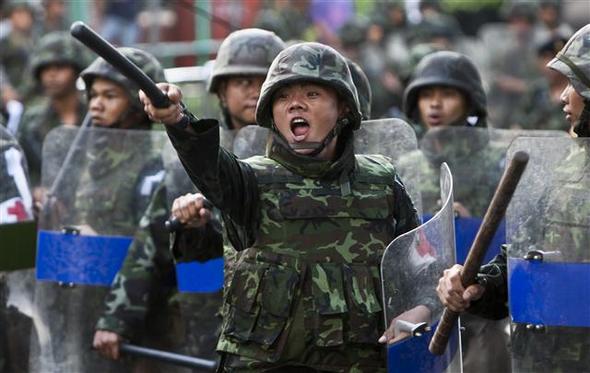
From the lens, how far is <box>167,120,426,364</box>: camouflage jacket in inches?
269

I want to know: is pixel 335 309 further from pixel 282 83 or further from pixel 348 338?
pixel 282 83

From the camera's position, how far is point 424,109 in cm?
1040

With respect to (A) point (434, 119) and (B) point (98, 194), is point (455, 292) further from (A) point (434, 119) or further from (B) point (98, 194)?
(A) point (434, 119)

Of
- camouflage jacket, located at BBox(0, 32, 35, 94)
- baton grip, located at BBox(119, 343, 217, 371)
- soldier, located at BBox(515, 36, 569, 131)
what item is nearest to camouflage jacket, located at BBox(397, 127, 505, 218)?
baton grip, located at BBox(119, 343, 217, 371)

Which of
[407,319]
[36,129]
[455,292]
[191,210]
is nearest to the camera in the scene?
[455,292]

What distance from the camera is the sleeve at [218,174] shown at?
6.48 meters

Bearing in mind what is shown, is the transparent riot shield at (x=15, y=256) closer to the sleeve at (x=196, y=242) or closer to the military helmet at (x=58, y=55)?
the sleeve at (x=196, y=242)

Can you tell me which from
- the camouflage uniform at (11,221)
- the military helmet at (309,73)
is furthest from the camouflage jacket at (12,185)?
the military helmet at (309,73)

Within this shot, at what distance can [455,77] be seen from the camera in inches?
404

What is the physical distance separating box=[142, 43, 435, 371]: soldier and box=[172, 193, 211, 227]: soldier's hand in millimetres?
780

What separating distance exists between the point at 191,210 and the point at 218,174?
44.7 inches

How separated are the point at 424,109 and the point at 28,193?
2.45 meters

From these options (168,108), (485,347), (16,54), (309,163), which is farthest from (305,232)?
(16,54)

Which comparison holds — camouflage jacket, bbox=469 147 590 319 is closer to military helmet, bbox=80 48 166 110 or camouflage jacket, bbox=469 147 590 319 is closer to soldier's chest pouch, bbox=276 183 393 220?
soldier's chest pouch, bbox=276 183 393 220
